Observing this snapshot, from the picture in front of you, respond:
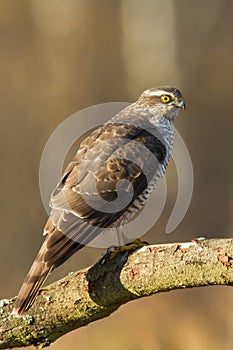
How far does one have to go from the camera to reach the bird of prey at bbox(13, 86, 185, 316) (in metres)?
4.13

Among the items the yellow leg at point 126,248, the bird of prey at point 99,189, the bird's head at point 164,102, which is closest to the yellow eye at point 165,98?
the bird's head at point 164,102

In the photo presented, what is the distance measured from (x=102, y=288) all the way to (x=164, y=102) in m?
1.84

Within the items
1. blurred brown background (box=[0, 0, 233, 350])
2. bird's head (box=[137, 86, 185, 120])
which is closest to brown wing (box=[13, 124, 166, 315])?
bird's head (box=[137, 86, 185, 120])

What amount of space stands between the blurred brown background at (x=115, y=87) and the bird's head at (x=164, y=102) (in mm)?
3395

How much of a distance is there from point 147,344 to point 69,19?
9.60m

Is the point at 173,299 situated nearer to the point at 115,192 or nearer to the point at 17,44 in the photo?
the point at 115,192

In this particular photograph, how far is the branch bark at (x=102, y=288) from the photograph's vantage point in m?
3.65

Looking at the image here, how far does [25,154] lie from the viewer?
12.6 m

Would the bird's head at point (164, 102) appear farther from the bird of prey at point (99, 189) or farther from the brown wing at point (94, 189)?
the brown wing at point (94, 189)

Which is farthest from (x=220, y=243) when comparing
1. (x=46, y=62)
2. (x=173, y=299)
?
(x=46, y=62)

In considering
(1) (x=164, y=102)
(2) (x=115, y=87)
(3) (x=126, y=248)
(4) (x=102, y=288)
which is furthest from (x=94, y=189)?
(2) (x=115, y=87)

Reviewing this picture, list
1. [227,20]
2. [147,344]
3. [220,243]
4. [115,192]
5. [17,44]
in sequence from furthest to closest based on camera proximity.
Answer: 1. [227,20]
2. [17,44]
3. [147,344]
4. [115,192]
5. [220,243]

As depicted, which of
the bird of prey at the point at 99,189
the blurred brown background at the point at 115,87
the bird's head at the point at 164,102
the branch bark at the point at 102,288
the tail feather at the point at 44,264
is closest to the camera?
the branch bark at the point at 102,288

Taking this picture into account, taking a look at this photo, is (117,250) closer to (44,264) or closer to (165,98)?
(44,264)
